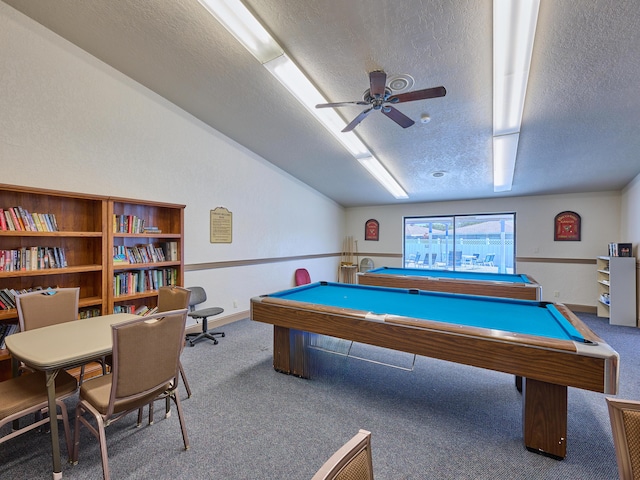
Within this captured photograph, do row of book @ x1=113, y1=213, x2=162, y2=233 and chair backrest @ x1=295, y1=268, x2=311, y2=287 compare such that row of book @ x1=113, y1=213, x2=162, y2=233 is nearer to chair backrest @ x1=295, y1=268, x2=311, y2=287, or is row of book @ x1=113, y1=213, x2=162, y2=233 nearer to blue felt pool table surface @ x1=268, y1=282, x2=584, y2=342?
blue felt pool table surface @ x1=268, y1=282, x2=584, y2=342

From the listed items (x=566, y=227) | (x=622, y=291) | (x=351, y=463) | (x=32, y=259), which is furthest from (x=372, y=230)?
(x=351, y=463)

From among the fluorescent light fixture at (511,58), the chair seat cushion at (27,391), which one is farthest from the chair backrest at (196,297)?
the fluorescent light fixture at (511,58)

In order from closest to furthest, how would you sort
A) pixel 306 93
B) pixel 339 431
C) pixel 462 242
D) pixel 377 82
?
pixel 339 431 → pixel 377 82 → pixel 306 93 → pixel 462 242

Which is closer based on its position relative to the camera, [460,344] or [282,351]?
[460,344]

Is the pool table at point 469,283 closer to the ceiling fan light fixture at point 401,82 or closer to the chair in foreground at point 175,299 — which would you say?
the ceiling fan light fixture at point 401,82

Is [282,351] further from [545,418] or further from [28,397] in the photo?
[545,418]

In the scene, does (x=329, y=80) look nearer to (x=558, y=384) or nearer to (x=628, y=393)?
(x=558, y=384)

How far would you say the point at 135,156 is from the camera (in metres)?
3.29

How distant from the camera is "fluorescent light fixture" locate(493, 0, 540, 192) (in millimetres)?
1934

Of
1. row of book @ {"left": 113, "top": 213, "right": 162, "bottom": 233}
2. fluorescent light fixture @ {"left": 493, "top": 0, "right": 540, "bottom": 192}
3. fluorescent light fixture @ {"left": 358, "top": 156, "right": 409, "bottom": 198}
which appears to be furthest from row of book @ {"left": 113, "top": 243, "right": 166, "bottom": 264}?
fluorescent light fixture @ {"left": 493, "top": 0, "right": 540, "bottom": 192}

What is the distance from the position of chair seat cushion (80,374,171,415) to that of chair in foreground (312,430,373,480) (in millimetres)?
1482

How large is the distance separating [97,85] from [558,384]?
4572 mm

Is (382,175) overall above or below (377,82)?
below

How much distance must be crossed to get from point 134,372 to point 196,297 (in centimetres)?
230
